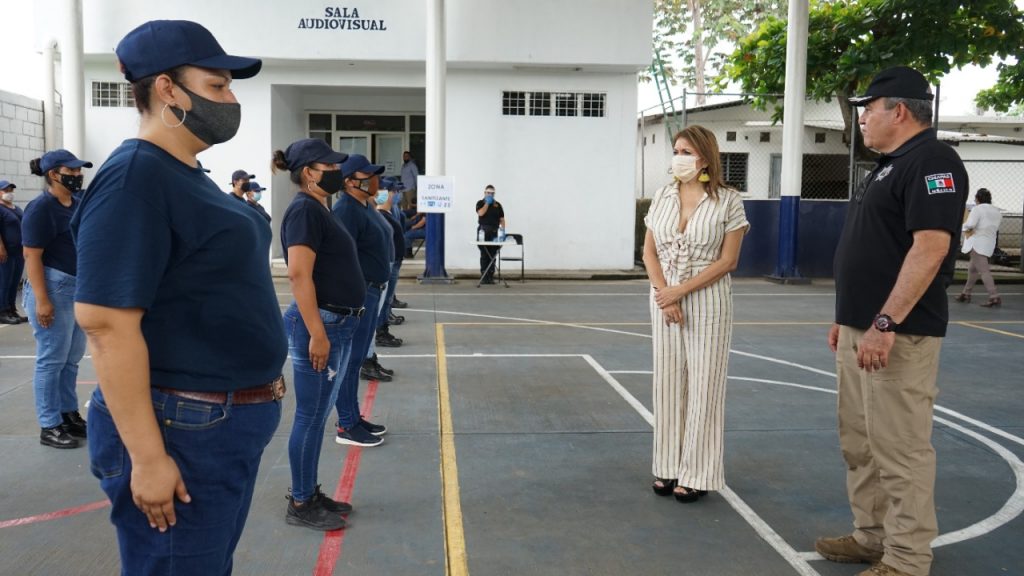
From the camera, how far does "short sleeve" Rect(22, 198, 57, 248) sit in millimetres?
5543

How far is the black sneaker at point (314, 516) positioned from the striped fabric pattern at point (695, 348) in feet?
5.89

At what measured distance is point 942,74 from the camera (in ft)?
60.0

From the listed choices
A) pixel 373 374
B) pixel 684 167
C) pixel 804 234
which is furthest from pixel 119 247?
pixel 804 234

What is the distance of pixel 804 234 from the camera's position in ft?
61.1

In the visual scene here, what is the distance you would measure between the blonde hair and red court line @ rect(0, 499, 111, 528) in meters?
3.64

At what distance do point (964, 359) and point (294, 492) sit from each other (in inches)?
299

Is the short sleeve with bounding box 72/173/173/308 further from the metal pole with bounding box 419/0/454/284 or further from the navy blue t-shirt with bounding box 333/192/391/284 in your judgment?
the metal pole with bounding box 419/0/454/284

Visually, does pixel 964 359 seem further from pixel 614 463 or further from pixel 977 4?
pixel 977 4

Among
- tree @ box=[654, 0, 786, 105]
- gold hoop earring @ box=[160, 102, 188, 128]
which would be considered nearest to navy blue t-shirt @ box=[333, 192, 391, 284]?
gold hoop earring @ box=[160, 102, 188, 128]

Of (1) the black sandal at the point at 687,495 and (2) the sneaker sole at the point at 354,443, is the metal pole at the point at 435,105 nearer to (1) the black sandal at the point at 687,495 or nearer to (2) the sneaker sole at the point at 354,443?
(2) the sneaker sole at the point at 354,443

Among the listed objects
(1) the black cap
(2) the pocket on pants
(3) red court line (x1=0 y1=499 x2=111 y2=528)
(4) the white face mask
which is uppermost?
(1) the black cap

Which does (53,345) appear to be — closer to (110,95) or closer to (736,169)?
(110,95)

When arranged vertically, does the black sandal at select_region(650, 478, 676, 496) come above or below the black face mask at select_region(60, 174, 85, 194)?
below

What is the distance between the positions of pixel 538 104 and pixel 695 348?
14.6 m
